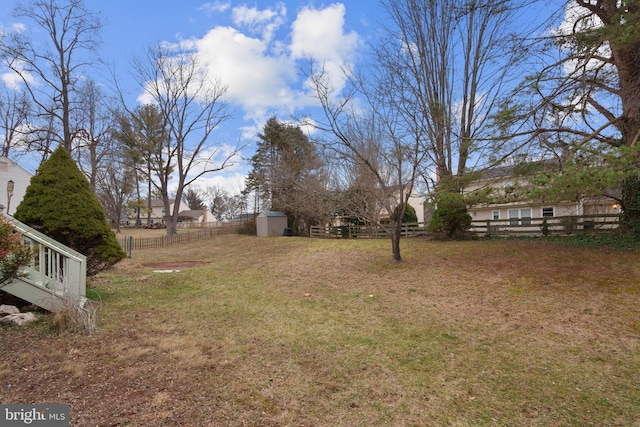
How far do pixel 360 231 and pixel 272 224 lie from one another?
7.43 m

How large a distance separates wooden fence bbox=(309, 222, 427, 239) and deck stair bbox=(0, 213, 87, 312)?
11694 mm

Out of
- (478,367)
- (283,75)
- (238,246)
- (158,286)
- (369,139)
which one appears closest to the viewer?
(478,367)

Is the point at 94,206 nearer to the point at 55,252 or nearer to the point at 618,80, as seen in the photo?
the point at 55,252

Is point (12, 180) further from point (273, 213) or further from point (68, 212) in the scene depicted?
point (68, 212)

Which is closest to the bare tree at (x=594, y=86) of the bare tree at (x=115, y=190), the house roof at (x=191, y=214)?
the bare tree at (x=115, y=190)

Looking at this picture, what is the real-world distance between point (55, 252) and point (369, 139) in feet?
28.4

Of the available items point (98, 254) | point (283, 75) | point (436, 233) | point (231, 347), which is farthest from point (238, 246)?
point (231, 347)

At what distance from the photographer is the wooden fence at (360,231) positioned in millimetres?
15953

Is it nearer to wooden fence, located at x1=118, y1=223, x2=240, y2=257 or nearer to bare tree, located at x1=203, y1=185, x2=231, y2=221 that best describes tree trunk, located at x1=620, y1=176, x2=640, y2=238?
Result: wooden fence, located at x1=118, y1=223, x2=240, y2=257

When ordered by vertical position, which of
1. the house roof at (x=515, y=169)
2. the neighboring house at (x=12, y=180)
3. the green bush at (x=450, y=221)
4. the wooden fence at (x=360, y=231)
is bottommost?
the wooden fence at (x=360, y=231)

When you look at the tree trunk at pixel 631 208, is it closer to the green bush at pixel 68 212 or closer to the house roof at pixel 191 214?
the green bush at pixel 68 212

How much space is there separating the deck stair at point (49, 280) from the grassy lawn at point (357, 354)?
17.3 inches

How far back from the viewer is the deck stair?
462cm

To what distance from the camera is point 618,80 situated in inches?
323
